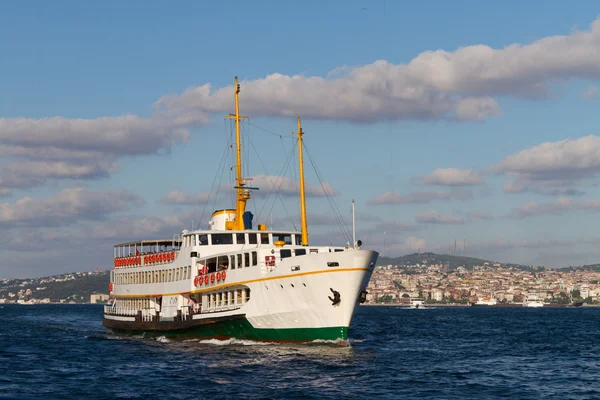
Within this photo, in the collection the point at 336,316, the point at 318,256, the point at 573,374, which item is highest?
the point at 318,256

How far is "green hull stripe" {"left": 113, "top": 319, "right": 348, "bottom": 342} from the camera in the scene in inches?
1736

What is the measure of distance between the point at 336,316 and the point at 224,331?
863cm

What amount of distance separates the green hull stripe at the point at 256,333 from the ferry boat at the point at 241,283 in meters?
0.06

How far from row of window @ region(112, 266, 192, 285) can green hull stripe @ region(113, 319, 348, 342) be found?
4070mm

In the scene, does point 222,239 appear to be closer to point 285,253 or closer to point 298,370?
point 285,253

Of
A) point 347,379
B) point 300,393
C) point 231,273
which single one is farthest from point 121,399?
point 231,273

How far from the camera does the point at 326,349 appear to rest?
141ft

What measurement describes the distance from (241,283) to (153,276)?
1422cm

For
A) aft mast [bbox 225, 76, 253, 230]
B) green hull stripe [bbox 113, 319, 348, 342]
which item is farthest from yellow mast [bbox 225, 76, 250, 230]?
green hull stripe [bbox 113, 319, 348, 342]

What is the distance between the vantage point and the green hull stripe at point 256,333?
145 ft

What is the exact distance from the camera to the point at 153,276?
59031 millimetres

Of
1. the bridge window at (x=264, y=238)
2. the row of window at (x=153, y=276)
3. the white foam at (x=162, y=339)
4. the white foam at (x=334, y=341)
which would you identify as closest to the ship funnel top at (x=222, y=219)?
the row of window at (x=153, y=276)

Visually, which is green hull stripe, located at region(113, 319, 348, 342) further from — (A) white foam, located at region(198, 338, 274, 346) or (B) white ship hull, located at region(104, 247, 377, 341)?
(A) white foam, located at region(198, 338, 274, 346)

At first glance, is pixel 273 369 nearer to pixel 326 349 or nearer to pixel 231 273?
pixel 326 349
